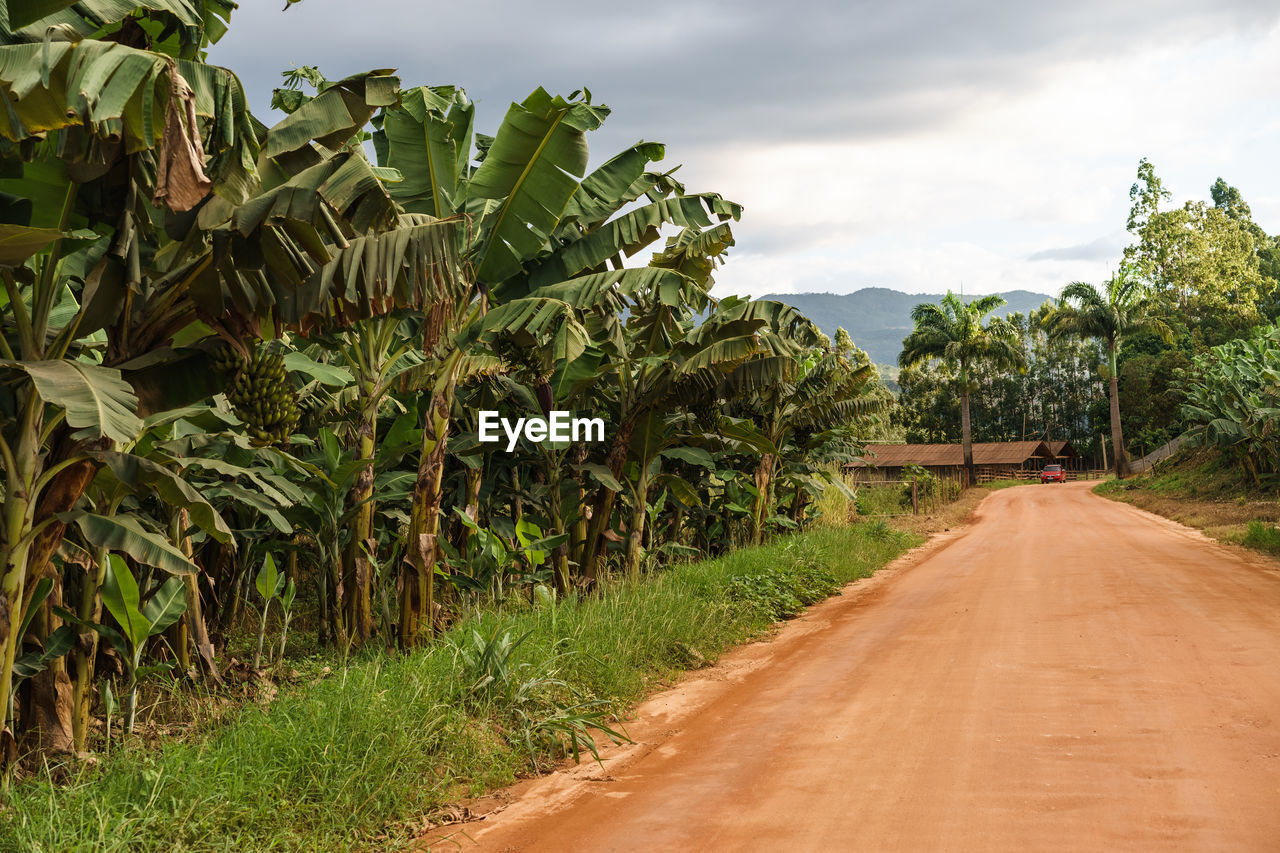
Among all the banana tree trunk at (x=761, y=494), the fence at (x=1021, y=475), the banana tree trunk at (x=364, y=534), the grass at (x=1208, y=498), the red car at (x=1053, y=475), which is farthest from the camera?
the fence at (x=1021, y=475)

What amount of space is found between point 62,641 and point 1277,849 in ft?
19.5

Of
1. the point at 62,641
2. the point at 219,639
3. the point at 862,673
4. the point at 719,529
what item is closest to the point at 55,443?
the point at 62,641

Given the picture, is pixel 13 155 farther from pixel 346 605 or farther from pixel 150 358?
pixel 346 605

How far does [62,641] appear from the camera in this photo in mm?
→ 4832

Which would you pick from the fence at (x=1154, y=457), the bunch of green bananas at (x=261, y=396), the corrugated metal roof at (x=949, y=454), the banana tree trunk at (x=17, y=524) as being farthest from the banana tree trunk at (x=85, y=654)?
the corrugated metal roof at (x=949, y=454)

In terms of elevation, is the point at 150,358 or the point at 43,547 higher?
the point at 150,358

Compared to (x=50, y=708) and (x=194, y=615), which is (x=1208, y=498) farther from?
(x=50, y=708)

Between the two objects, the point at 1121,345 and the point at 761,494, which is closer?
the point at 761,494

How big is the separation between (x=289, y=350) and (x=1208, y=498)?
91.0 feet

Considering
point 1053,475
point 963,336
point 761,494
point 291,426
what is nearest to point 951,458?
point 1053,475

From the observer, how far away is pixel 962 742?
17.9ft

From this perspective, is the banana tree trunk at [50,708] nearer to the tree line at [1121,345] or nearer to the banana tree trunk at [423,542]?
the banana tree trunk at [423,542]

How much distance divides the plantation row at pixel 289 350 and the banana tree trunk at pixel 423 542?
2 centimetres

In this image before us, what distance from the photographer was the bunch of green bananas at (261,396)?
5203mm
